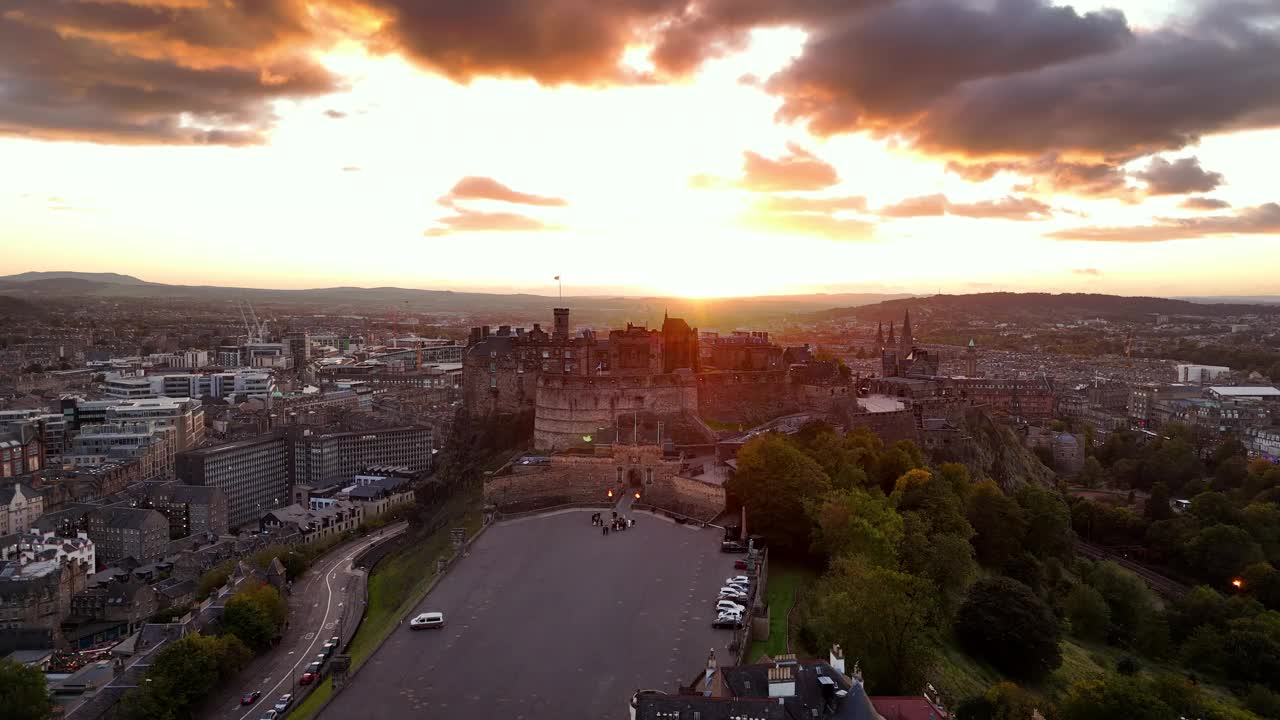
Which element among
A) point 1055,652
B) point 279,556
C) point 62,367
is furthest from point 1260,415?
point 62,367

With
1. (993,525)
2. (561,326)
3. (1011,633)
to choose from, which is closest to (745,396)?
(561,326)

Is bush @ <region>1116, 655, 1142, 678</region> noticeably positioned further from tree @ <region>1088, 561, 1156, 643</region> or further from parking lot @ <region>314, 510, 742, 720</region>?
parking lot @ <region>314, 510, 742, 720</region>

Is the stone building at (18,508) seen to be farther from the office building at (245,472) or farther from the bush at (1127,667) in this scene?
the bush at (1127,667)

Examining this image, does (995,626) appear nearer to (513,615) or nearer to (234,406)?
(513,615)

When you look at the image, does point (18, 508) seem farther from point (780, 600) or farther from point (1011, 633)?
point (1011, 633)

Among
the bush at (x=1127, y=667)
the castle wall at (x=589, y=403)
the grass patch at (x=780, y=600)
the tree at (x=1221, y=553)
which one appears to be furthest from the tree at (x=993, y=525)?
the castle wall at (x=589, y=403)
